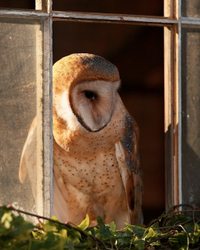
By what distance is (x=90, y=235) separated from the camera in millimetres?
1266

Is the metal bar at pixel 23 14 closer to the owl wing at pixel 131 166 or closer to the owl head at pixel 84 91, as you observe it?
the owl head at pixel 84 91

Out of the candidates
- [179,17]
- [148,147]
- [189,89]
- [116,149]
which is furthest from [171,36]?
[148,147]

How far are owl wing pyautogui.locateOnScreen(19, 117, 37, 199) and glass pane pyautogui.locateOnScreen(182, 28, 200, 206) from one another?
56 cm

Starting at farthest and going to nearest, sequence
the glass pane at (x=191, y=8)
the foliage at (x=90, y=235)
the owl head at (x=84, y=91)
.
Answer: the owl head at (x=84, y=91)
the glass pane at (x=191, y=8)
the foliage at (x=90, y=235)

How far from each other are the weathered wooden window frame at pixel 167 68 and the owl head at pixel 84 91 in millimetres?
251

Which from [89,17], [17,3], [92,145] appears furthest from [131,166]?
[17,3]

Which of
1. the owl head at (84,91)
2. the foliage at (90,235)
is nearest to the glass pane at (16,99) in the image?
the foliage at (90,235)

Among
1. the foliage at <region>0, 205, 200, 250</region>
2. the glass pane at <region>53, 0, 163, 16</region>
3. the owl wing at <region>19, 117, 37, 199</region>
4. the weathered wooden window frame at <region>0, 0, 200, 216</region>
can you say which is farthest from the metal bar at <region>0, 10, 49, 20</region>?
the glass pane at <region>53, 0, 163, 16</region>

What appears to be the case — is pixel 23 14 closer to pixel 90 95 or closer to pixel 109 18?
pixel 109 18

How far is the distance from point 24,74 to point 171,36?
580 mm

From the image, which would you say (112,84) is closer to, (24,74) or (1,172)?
(24,74)

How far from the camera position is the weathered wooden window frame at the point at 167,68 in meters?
1.62

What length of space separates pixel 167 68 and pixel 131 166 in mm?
479

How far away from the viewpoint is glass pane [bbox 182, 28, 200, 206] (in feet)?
5.97
